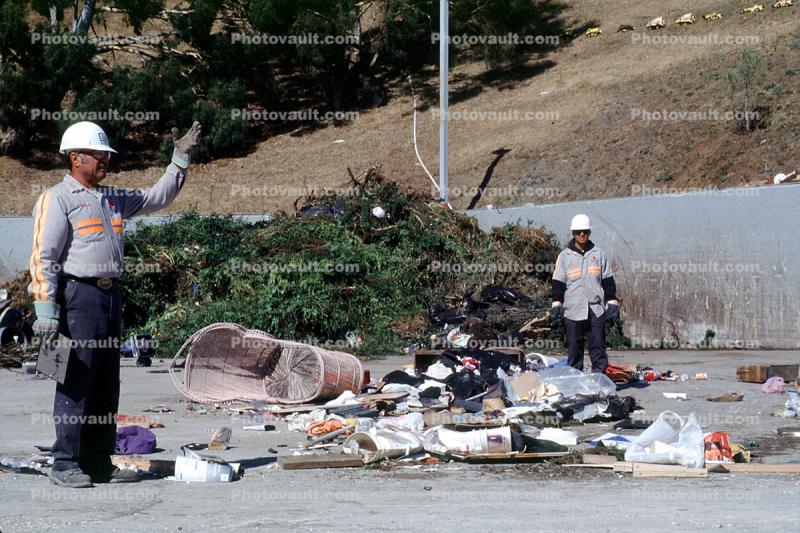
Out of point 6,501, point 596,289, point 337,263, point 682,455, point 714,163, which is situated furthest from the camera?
point 714,163

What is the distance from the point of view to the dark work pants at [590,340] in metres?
11.8

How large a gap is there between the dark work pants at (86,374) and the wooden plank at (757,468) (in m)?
4.22

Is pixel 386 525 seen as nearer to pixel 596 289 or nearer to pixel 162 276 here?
pixel 596 289

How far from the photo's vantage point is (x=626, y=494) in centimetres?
653

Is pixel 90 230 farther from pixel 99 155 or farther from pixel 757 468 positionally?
pixel 757 468

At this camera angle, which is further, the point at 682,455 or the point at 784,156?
the point at 784,156

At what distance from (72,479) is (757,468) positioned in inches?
185

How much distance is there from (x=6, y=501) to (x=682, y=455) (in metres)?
4.53

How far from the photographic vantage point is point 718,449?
7.68 m

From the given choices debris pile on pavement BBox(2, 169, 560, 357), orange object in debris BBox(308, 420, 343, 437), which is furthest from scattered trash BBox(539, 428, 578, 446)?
debris pile on pavement BBox(2, 169, 560, 357)

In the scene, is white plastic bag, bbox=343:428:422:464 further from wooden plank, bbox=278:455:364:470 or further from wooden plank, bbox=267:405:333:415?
wooden plank, bbox=267:405:333:415

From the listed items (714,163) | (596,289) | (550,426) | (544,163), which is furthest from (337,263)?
(544,163)

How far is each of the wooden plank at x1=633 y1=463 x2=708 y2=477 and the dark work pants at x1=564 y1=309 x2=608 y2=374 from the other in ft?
15.2

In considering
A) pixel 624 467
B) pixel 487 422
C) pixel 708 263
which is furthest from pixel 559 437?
pixel 708 263
